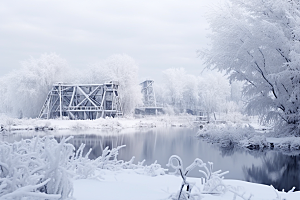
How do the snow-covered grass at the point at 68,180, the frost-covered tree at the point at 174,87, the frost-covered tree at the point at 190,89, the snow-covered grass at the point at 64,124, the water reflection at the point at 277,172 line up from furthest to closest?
the frost-covered tree at the point at 174,87, the frost-covered tree at the point at 190,89, the snow-covered grass at the point at 64,124, the water reflection at the point at 277,172, the snow-covered grass at the point at 68,180

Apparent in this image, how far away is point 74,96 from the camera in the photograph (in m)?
37.4

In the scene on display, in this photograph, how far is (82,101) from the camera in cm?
3531

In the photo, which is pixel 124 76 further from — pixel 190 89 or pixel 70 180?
pixel 70 180

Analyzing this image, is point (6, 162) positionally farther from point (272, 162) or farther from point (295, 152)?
point (295, 152)

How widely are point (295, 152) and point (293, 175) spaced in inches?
171

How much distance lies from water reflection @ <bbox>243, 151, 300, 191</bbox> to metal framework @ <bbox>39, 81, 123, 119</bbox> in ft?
84.3

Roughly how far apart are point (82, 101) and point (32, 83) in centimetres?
639

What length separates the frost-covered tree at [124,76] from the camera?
37188 millimetres

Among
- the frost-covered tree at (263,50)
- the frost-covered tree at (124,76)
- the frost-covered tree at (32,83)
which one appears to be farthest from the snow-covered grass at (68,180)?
the frost-covered tree at (32,83)

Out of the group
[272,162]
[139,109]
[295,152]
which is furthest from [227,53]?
[139,109]

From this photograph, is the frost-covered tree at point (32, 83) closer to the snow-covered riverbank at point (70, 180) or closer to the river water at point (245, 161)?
the river water at point (245, 161)

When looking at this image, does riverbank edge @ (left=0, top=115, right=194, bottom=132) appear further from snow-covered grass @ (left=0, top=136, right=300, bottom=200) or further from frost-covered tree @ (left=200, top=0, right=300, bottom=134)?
snow-covered grass @ (left=0, top=136, right=300, bottom=200)

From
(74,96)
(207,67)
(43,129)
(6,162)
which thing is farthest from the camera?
(74,96)

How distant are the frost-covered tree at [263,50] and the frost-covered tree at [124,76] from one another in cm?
2273
